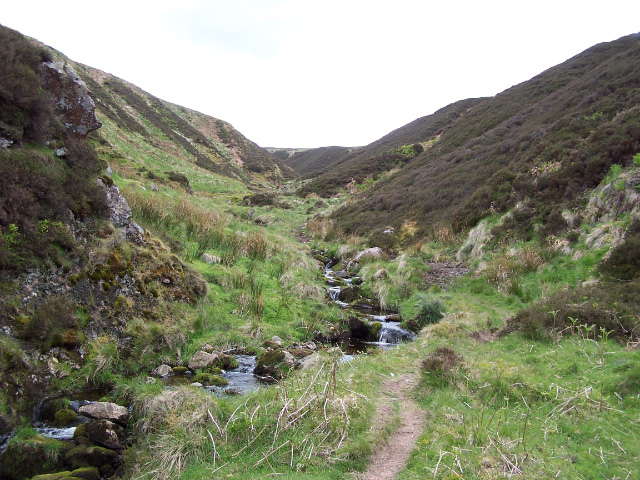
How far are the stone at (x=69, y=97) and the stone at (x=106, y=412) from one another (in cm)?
656

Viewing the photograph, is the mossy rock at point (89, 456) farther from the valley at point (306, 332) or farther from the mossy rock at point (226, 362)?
the mossy rock at point (226, 362)

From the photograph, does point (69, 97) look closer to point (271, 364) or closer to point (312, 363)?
point (271, 364)

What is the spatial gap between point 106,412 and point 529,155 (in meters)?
19.9

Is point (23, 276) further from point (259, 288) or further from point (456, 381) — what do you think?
point (456, 381)

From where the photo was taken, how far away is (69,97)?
923cm

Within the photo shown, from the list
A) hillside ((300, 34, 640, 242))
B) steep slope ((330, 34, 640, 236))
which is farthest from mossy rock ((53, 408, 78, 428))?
hillside ((300, 34, 640, 242))

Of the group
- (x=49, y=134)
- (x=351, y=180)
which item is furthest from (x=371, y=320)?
(x=351, y=180)

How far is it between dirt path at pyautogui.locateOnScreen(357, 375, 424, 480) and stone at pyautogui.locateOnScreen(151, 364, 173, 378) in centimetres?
430

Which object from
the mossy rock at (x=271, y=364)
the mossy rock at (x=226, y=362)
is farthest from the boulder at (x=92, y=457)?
the mossy rock at (x=271, y=364)

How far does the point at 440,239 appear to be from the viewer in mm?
19703

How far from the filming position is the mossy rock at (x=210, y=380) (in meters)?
7.57

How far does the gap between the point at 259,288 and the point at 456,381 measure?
282 inches

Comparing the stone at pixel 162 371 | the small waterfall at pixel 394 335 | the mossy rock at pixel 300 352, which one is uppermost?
the stone at pixel 162 371

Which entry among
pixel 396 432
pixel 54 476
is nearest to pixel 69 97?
pixel 54 476
